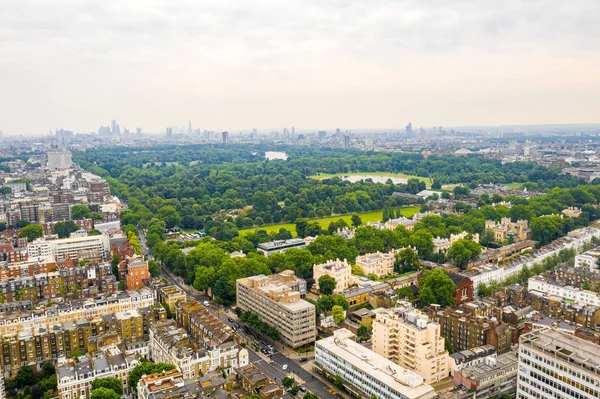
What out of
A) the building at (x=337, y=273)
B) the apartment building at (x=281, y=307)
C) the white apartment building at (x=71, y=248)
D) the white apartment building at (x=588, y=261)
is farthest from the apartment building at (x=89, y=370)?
the white apartment building at (x=588, y=261)

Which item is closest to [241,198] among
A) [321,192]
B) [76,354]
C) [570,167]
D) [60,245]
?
[321,192]

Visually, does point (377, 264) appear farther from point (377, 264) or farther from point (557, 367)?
point (557, 367)

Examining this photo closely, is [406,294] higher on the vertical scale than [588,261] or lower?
lower

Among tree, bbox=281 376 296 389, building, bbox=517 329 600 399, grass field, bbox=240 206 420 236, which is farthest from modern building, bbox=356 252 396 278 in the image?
building, bbox=517 329 600 399

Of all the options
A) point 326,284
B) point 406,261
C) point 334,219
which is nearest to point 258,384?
point 326,284

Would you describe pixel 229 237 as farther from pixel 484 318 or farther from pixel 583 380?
pixel 583 380

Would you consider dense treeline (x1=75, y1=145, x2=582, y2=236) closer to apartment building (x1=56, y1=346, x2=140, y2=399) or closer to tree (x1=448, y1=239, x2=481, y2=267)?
tree (x1=448, y1=239, x2=481, y2=267)
